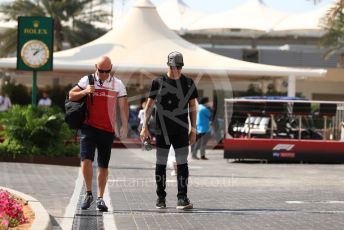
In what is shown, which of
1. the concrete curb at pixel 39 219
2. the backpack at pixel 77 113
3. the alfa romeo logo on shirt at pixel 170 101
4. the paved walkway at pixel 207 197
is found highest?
the alfa romeo logo on shirt at pixel 170 101

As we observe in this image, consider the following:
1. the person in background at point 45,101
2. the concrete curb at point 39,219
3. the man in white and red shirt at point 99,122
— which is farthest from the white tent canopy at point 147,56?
the concrete curb at point 39,219

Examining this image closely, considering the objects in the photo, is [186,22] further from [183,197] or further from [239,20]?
[183,197]

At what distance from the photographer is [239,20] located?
7081 cm

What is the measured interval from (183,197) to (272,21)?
2407 inches

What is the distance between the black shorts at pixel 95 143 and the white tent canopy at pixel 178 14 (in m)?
59.4

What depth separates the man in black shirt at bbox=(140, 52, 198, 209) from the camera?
428 inches

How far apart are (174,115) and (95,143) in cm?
104

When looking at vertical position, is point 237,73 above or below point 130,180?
above

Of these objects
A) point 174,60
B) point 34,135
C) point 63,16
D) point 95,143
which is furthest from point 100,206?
point 63,16

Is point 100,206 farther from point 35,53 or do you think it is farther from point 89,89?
point 35,53

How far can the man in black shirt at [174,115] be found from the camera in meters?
10.9

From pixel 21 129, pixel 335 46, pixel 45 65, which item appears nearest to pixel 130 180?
pixel 21 129

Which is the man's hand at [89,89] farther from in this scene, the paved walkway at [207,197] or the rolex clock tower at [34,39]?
the rolex clock tower at [34,39]

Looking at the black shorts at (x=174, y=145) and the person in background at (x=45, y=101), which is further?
the person in background at (x=45, y=101)
